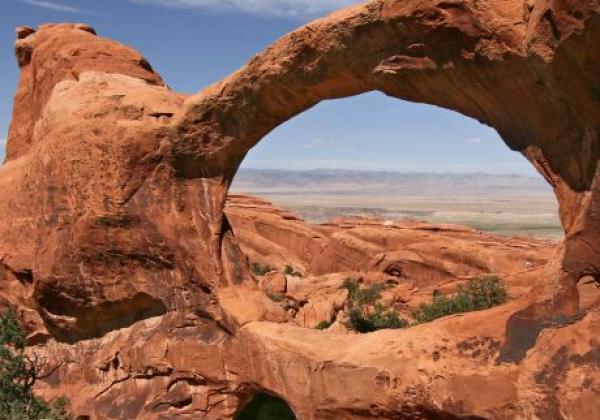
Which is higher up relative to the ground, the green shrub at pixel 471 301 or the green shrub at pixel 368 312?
the green shrub at pixel 471 301

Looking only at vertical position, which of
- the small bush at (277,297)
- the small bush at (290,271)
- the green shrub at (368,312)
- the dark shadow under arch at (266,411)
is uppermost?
the small bush at (277,297)

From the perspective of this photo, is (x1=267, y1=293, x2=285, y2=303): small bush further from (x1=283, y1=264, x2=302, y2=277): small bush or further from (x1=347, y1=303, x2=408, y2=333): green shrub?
(x1=283, y1=264, x2=302, y2=277): small bush

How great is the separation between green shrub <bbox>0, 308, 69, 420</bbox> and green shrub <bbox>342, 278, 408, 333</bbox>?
9.32 metres

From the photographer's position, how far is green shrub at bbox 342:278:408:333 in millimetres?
18188

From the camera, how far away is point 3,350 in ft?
35.1

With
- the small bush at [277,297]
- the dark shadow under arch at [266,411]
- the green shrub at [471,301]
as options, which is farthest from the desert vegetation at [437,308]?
the dark shadow under arch at [266,411]

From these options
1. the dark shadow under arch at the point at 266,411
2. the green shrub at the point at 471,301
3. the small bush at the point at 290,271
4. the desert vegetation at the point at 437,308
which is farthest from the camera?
the small bush at the point at 290,271

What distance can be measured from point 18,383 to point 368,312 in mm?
11755

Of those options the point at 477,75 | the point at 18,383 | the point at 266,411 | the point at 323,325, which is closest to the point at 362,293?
the point at 323,325

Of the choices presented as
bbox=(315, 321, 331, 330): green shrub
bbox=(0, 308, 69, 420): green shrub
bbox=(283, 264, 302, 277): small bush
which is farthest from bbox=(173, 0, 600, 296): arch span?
bbox=(283, 264, 302, 277): small bush

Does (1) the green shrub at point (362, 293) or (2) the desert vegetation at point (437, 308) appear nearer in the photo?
(2) the desert vegetation at point (437, 308)

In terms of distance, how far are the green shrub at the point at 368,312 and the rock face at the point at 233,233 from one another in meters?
8.63

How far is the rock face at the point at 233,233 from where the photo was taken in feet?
19.6

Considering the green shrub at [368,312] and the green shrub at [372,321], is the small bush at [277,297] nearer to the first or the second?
the green shrub at [368,312]
